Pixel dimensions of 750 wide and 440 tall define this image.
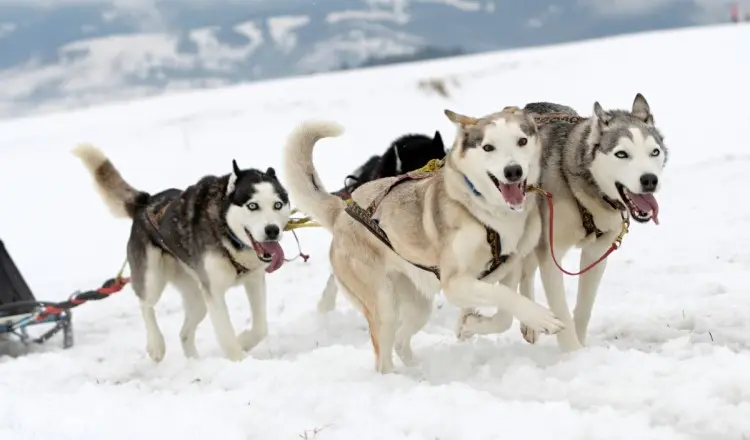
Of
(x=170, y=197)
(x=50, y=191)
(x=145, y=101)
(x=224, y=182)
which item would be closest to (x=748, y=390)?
(x=224, y=182)

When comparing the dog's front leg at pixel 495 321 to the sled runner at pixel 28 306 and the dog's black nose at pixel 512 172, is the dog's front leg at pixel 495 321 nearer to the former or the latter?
the dog's black nose at pixel 512 172

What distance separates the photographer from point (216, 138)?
22469 mm

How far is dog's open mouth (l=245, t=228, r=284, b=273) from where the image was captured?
18.0 feet

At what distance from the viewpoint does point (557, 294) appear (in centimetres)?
435

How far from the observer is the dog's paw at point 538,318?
3805 millimetres

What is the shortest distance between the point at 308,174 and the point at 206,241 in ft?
4.12

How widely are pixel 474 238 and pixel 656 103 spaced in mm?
24448

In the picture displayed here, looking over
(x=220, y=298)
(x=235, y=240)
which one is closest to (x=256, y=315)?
(x=220, y=298)

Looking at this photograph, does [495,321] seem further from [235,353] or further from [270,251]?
[235,353]

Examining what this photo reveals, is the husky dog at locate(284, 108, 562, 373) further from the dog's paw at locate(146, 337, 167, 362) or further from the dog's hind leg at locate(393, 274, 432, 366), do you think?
the dog's paw at locate(146, 337, 167, 362)

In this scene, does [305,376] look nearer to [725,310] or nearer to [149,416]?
[149,416]

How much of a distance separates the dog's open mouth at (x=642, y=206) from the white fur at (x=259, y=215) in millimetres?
2490

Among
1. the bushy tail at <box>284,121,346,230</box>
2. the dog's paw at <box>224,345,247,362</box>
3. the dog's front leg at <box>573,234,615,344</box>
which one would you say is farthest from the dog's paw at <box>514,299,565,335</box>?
the dog's paw at <box>224,345,247,362</box>

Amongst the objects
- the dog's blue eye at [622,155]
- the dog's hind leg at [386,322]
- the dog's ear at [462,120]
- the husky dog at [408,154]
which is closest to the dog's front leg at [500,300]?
the dog's hind leg at [386,322]
